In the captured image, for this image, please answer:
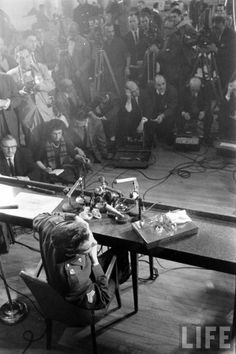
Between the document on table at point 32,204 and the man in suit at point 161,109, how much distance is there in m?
3.25

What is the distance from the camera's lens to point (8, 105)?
208 inches

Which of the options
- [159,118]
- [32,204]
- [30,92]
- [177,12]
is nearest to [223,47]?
[177,12]

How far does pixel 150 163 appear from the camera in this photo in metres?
6.11

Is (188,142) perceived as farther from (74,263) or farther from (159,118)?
(74,263)

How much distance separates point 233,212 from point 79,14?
3560mm

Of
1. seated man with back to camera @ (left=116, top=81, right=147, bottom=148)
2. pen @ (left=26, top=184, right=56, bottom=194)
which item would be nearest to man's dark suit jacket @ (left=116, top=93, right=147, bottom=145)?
seated man with back to camera @ (left=116, top=81, right=147, bottom=148)

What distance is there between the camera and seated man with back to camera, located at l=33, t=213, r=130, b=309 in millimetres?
2510

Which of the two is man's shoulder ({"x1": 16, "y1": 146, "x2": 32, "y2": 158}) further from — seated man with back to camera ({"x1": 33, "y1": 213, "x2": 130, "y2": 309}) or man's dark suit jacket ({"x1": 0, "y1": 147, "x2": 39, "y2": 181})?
seated man with back to camera ({"x1": 33, "y1": 213, "x2": 130, "y2": 309})

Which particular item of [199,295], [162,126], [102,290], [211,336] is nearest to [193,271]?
→ [199,295]

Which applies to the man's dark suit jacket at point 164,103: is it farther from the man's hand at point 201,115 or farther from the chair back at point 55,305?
the chair back at point 55,305

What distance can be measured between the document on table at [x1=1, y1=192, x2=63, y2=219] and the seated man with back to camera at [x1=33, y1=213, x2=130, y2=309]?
440 millimetres

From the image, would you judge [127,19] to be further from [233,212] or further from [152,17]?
[233,212]

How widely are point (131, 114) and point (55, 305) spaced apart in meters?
4.21

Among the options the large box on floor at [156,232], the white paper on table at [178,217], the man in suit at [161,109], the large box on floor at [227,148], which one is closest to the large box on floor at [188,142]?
the man in suit at [161,109]
